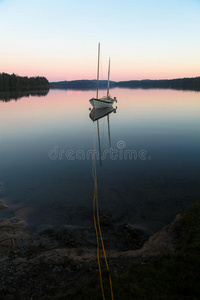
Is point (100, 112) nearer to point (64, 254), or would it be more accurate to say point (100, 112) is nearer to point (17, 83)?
point (64, 254)

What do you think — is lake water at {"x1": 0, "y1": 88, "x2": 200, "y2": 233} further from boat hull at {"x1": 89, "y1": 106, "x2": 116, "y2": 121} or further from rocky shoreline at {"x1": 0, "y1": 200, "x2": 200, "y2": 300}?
boat hull at {"x1": 89, "y1": 106, "x2": 116, "y2": 121}

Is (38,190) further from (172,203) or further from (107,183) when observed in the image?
(172,203)

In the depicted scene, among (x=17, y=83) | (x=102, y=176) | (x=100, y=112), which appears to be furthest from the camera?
(x=17, y=83)

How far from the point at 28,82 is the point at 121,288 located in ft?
604
